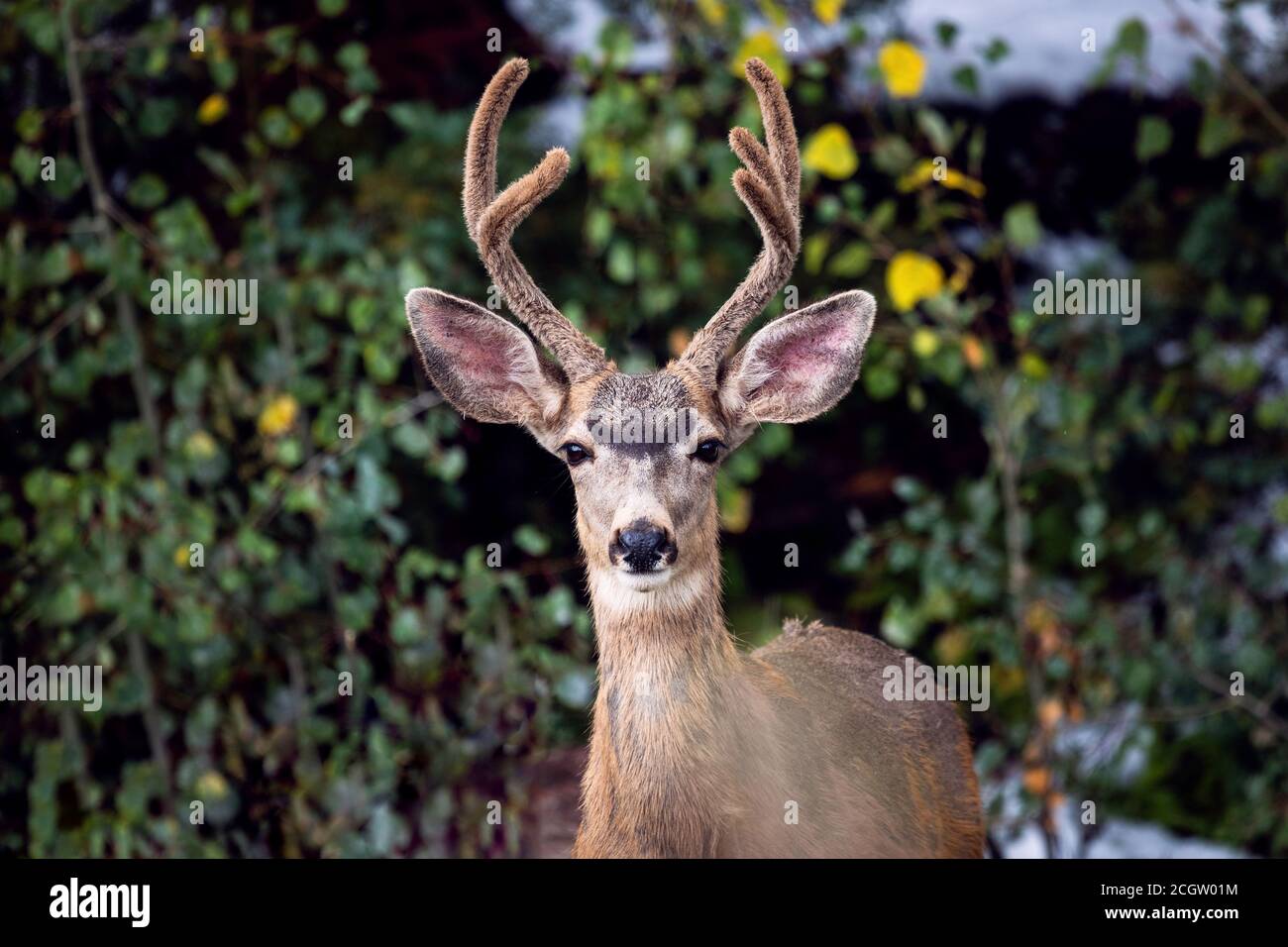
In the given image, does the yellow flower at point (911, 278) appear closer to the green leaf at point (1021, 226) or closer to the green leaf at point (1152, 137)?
the green leaf at point (1021, 226)

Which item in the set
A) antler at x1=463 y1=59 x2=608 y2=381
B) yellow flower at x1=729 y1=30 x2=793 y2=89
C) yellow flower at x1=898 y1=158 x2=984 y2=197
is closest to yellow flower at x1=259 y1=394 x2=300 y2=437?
yellow flower at x1=729 y1=30 x2=793 y2=89

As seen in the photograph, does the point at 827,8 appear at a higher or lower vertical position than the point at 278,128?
higher

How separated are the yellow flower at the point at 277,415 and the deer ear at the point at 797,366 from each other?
2.33m

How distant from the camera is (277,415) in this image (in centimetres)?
519

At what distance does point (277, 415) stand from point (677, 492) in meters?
2.44

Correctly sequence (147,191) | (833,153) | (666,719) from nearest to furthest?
(666,719) → (833,153) → (147,191)

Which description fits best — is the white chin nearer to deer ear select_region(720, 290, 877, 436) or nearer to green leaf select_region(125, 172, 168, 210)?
deer ear select_region(720, 290, 877, 436)

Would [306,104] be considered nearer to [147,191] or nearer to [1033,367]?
[147,191]

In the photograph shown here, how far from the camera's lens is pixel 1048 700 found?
562cm

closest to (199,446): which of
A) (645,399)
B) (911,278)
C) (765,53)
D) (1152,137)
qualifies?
(765,53)

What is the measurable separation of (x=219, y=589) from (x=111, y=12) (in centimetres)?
185

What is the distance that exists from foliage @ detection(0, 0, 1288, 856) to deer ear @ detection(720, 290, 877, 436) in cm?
163

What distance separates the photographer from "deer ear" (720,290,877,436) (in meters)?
3.16

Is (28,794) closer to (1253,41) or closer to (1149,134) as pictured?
(1149,134)
